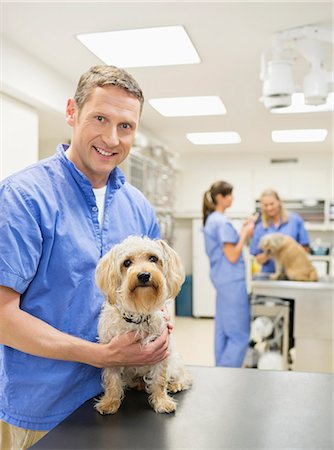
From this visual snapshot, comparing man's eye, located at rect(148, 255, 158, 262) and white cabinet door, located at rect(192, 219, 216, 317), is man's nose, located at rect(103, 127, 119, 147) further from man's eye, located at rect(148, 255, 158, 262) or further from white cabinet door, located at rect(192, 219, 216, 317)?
white cabinet door, located at rect(192, 219, 216, 317)

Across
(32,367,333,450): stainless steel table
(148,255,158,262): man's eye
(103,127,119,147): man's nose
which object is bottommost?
(32,367,333,450): stainless steel table

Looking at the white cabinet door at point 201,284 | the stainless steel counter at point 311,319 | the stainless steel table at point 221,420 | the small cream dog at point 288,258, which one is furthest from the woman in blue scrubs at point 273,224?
the stainless steel table at point 221,420

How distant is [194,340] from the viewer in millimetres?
6434

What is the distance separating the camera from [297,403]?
138 cm

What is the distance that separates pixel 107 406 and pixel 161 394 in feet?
0.50

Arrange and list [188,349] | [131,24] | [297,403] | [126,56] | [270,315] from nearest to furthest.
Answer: [297,403]
[131,24]
[126,56]
[270,315]
[188,349]

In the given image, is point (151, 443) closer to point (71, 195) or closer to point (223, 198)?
point (71, 195)

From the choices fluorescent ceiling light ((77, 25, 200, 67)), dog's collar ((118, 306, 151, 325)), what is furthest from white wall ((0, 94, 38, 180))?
dog's collar ((118, 306, 151, 325))

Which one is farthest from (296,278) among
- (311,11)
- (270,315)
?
(311,11)

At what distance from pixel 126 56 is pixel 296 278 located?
8.13 feet

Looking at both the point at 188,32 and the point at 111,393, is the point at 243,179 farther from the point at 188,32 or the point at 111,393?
the point at 111,393

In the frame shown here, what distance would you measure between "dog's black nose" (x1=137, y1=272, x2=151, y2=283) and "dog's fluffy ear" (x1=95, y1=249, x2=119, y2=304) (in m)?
0.06

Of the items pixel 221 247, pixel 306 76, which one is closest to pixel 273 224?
pixel 221 247

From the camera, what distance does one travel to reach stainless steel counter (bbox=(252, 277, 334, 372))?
3.93 m
